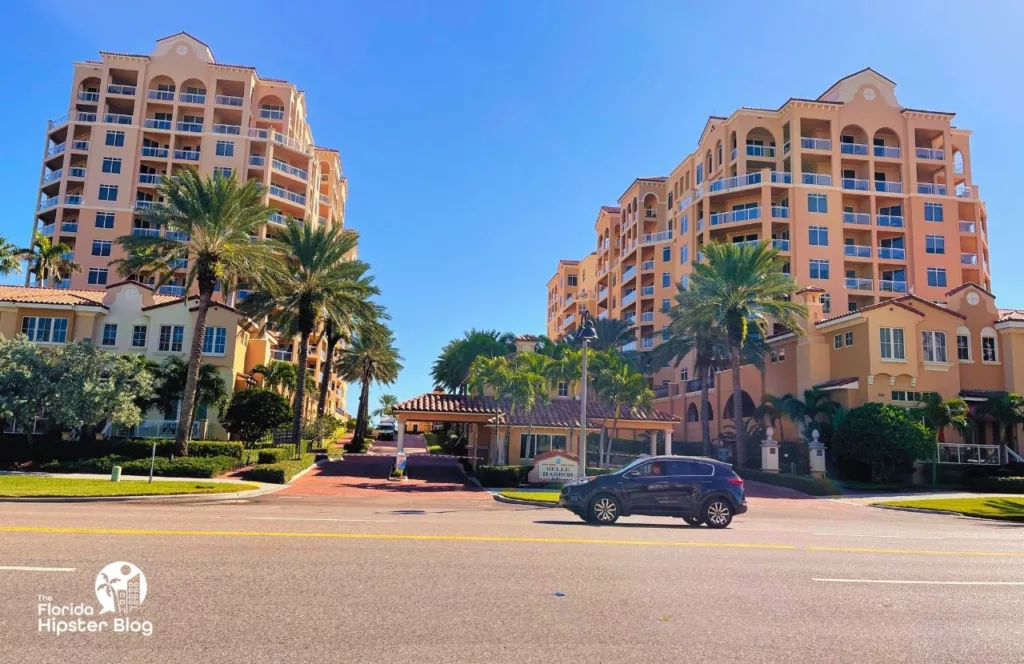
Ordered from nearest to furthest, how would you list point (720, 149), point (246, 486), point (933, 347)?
point (246, 486), point (933, 347), point (720, 149)

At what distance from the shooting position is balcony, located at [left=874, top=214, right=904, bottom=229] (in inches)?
2285

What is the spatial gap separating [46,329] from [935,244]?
65.5 m

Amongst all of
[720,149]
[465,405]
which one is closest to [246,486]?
[465,405]

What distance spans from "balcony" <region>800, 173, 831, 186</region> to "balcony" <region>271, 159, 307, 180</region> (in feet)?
152

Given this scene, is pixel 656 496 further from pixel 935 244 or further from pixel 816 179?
pixel 935 244

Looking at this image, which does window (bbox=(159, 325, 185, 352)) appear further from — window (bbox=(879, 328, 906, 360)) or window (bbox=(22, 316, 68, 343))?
window (bbox=(879, 328, 906, 360))

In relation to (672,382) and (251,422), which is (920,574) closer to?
(251,422)

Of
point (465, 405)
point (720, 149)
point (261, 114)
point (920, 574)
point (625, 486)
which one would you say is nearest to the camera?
point (920, 574)

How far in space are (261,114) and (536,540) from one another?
218 ft

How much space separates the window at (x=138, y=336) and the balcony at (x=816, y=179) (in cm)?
5148

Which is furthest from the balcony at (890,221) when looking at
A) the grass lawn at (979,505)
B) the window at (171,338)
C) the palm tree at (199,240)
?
the window at (171,338)

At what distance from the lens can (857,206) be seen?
59844mm

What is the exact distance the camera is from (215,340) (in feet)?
133

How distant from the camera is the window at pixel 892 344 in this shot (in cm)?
3712
